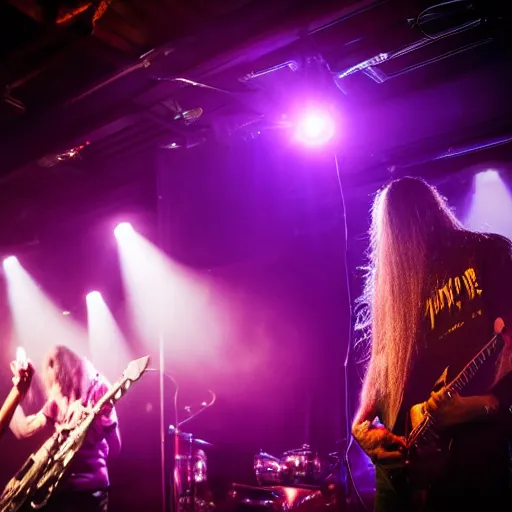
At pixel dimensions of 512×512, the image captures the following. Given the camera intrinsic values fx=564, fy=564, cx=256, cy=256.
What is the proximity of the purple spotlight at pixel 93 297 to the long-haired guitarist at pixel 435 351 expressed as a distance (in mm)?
3458

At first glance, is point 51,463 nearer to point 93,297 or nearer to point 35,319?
point 93,297

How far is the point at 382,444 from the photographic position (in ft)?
8.41

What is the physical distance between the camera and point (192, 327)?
5.15 meters

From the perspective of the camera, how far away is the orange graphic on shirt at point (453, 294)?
2.58m

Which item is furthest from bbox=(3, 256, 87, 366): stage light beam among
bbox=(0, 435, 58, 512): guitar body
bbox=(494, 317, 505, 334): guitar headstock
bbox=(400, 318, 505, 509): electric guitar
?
bbox=(494, 317, 505, 334): guitar headstock

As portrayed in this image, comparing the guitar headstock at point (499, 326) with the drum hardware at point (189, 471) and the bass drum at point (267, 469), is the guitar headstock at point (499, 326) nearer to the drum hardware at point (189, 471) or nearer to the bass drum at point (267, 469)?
the bass drum at point (267, 469)

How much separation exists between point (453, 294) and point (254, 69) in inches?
80.4

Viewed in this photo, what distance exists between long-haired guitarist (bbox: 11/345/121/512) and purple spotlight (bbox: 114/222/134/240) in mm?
1273

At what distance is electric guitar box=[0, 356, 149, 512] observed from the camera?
158 inches

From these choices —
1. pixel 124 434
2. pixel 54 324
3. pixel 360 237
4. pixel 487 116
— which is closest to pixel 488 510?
pixel 360 237

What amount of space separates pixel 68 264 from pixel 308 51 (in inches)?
148

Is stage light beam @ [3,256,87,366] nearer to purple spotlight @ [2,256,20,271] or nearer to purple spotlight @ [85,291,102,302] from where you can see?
purple spotlight @ [2,256,20,271]

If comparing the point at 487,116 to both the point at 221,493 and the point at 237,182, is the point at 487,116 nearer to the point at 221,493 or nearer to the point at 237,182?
the point at 237,182

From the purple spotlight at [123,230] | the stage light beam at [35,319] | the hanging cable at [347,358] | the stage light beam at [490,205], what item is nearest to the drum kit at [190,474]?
the hanging cable at [347,358]
